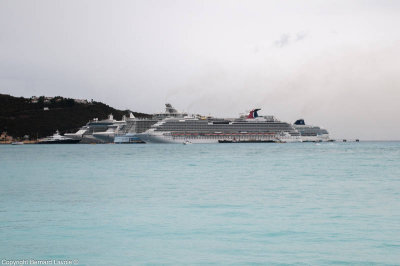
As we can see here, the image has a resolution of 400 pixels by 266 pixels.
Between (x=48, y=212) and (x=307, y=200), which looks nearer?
(x=48, y=212)

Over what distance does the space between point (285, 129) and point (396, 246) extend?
135 meters

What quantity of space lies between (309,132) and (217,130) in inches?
1520

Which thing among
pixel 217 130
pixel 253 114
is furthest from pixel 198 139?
pixel 253 114

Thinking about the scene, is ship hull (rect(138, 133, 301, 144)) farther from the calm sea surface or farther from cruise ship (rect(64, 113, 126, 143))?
the calm sea surface

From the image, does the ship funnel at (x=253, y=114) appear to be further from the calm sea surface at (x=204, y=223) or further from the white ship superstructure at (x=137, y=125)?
the calm sea surface at (x=204, y=223)

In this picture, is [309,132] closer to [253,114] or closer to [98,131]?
[253,114]

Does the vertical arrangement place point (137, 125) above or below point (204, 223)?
above

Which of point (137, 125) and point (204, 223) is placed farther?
point (137, 125)

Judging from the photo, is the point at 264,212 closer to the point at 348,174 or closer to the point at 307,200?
the point at 307,200

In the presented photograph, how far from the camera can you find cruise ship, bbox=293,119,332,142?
15825cm

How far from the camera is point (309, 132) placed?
160625 millimetres

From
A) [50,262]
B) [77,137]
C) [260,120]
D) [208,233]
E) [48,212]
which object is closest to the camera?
[50,262]

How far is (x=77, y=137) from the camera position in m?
163

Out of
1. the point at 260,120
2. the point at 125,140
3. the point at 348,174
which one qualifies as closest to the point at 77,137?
the point at 125,140
